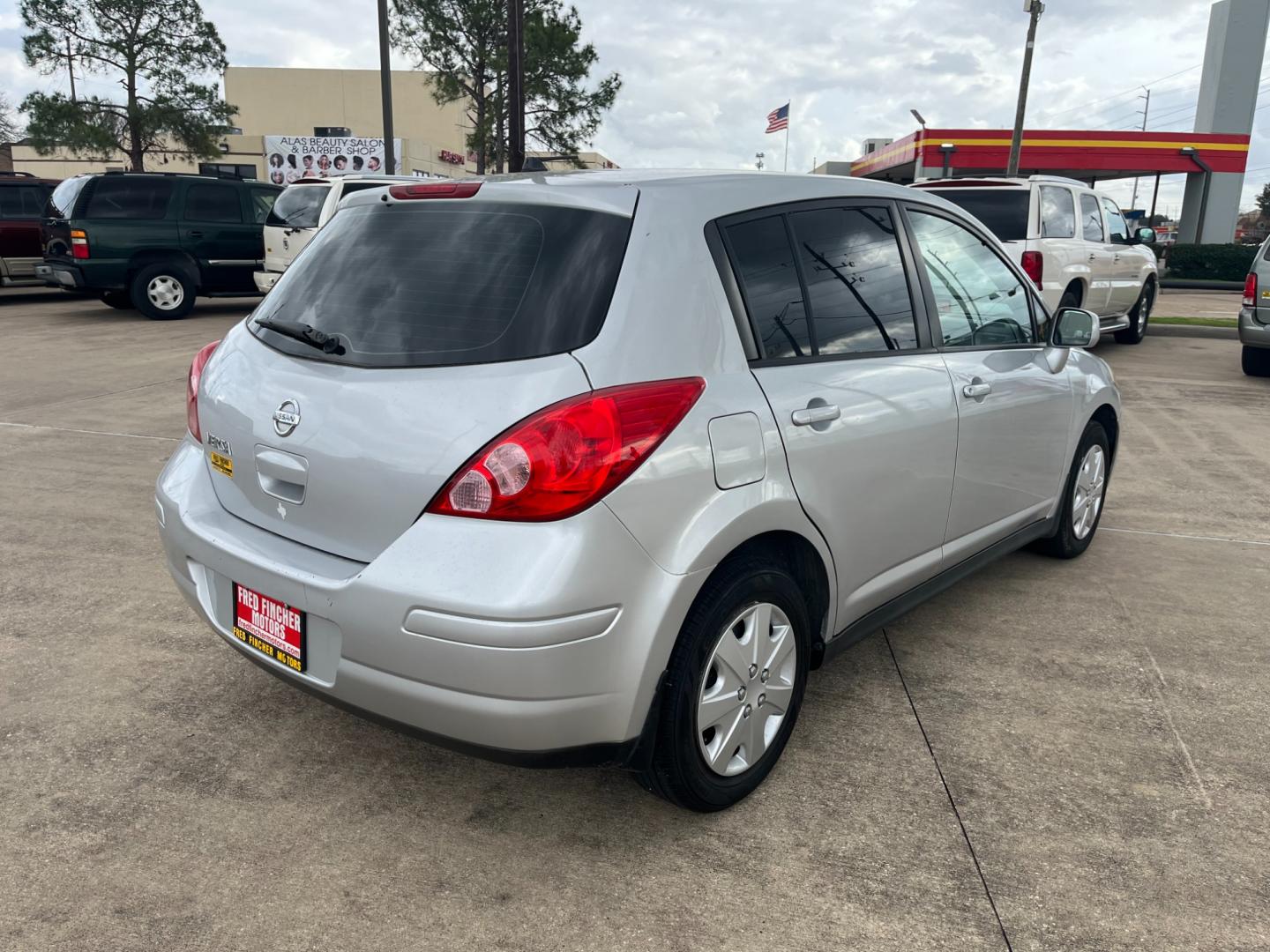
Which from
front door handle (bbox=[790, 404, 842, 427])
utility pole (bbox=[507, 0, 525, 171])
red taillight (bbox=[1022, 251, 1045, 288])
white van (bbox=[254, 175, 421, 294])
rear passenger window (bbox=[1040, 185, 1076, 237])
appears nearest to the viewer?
front door handle (bbox=[790, 404, 842, 427])

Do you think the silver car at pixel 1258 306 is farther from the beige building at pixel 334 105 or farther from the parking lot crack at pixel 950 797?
the beige building at pixel 334 105

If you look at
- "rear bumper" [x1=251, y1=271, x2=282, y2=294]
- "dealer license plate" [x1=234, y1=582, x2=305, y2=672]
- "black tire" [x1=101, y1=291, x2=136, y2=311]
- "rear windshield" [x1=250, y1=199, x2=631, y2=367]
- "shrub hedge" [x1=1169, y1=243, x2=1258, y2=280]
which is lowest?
"black tire" [x1=101, y1=291, x2=136, y2=311]

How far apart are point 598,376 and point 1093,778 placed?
188 centimetres

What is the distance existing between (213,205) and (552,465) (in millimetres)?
13684

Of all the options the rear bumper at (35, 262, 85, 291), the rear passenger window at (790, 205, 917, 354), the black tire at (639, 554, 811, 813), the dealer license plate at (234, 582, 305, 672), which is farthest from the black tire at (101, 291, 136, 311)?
the black tire at (639, 554, 811, 813)

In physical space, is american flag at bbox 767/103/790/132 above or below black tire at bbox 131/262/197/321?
above

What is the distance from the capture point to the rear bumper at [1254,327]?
9812mm

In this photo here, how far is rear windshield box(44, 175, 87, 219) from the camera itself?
13102 mm

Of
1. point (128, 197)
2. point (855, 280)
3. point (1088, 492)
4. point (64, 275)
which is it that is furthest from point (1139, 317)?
point (64, 275)

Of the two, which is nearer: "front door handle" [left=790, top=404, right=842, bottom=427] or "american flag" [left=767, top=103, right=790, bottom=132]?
"front door handle" [left=790, top=404, right=842, bottom=427]

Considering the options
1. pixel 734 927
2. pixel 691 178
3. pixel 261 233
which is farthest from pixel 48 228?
pixel 734 927

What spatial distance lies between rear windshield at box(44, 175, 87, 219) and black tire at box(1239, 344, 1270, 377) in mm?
14071

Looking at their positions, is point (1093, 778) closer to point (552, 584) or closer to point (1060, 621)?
point (1060, 621)

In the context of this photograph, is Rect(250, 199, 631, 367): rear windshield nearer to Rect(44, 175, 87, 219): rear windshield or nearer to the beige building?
Rect(44, 175, 87, 219): rear windshield
